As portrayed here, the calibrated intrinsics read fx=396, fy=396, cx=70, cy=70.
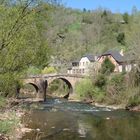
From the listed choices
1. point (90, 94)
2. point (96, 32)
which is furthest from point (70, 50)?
point (90, 94)

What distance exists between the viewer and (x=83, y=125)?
3900cm

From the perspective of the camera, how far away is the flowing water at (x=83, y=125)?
3148cm

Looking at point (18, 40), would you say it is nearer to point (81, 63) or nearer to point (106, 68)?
point (106, 68)

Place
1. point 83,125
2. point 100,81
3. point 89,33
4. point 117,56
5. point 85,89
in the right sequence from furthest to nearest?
point 89,33 < point 117,56 < point 85,89 < point 100,81 < point 83,125

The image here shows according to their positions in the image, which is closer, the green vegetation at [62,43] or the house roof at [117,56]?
the green vegetation at [62,43]

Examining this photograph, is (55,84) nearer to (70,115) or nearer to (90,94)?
(90,94)

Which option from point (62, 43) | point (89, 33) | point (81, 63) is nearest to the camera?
point (81, 63)

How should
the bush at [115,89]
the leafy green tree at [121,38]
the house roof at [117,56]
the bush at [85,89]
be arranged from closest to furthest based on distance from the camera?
the bush at [115,89] → the bush at [85,89] → the house roof at [117,56] → the leafy green tree at [121,38]

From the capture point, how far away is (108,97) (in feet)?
204

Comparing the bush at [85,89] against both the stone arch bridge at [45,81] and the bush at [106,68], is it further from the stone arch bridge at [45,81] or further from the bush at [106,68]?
the stone arch bridge at [45,81]

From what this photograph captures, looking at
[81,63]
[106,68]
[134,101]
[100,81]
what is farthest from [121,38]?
[134,101]

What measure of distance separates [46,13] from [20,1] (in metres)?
1.58

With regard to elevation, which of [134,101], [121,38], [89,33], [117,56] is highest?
[89,33]

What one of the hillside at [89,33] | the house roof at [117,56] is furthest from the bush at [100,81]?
the hillside at [89,33]
